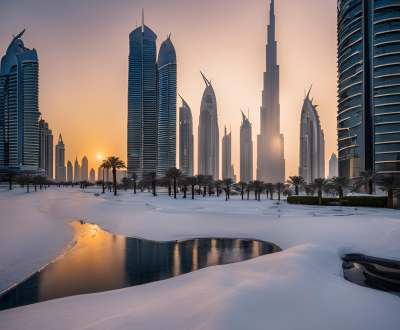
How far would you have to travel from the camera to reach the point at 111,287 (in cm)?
1026

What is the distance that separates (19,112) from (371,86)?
234 metres

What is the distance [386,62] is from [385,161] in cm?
3388

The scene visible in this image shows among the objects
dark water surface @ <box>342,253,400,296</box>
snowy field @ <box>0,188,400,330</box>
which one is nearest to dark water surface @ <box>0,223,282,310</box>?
snowy field @ <box>0,188,400,330</box>

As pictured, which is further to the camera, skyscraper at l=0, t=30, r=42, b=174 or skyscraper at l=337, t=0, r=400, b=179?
skyscraper at l=0, t=30, r=42, b=174

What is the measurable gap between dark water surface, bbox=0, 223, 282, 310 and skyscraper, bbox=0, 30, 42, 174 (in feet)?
666

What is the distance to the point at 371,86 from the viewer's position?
250ft

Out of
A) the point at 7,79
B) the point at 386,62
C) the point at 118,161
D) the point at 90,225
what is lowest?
the point at 90,225

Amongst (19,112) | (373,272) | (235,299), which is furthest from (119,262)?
(19,112)

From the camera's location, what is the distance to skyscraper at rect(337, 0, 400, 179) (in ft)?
238

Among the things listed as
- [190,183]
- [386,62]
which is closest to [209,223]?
[190,183]

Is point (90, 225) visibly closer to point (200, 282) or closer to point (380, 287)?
point (200, 282)

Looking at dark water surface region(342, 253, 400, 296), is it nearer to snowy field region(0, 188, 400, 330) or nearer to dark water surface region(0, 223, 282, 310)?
snowy field region(0, 188, 400, 330)

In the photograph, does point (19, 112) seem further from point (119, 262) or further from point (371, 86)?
point (371, 86)

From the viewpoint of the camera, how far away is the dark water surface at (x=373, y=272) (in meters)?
10.7
